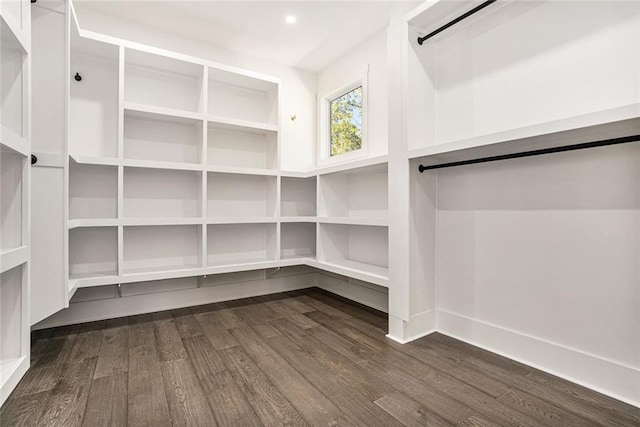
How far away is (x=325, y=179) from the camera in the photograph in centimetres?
293

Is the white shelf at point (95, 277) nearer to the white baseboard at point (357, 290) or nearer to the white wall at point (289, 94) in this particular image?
the white wall at point (289, 94)

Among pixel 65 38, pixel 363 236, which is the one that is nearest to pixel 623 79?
pixel 363 236

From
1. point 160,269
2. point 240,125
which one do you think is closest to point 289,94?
point 240,125

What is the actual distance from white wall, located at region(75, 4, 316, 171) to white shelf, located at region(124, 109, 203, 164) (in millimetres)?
667

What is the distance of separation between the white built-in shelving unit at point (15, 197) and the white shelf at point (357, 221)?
77.5 inches

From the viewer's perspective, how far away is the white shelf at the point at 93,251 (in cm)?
234

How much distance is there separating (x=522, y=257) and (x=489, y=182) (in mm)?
478

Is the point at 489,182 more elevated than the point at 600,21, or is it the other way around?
the point at 600,21

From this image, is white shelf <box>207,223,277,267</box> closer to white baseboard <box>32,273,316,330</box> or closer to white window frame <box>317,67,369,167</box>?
white baseboard <box>32,273,316,330</box>

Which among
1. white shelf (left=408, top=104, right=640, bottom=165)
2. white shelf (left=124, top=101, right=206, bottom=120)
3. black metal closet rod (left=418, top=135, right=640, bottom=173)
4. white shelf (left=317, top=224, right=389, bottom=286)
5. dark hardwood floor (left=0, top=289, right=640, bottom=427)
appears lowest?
dark hardwood floor (left=0, top=289, right=640, bottom=427)

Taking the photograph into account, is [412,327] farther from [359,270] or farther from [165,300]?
[165,300]

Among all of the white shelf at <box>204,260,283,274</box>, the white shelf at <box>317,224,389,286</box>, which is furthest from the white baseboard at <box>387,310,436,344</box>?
the white shelf at <box>204,260,283,274</box>

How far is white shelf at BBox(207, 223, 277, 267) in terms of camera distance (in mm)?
2893

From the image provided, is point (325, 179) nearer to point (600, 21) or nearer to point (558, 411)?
point (600, 21)
